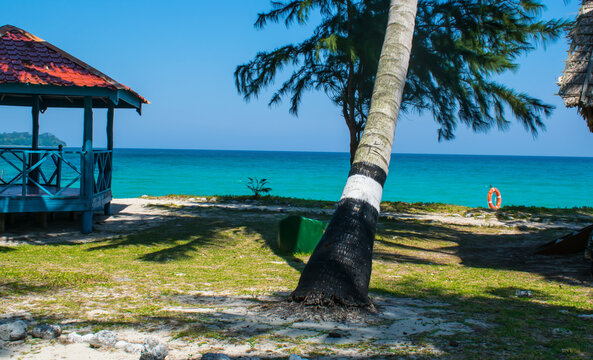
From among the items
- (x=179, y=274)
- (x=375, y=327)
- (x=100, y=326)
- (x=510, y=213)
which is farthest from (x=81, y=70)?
(x=510, y=213)

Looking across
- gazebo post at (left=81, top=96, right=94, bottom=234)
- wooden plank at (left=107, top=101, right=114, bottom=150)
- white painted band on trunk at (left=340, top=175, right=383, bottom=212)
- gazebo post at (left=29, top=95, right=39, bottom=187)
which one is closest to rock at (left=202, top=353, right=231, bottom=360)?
white painted band on trunk at (left=340, top=175, right=383, bottom=212)

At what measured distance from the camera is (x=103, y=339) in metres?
3.80

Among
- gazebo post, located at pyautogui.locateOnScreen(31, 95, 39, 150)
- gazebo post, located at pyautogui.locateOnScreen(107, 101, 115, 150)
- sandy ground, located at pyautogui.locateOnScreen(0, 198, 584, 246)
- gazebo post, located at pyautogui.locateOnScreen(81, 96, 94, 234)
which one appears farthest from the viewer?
gazebo post, located at pyautogui.locateOnScreen(31, 95, 39, 150)

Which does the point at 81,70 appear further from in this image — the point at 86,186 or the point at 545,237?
the point at 545,237

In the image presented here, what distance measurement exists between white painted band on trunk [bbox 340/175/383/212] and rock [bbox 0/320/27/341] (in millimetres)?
3020

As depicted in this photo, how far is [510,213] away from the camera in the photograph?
15.7 metres

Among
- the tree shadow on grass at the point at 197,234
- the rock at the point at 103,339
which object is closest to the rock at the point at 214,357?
the rock at the point at 103,339

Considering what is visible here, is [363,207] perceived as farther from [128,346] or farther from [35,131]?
[35,131]

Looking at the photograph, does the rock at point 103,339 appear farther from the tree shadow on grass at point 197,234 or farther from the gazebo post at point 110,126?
the gazebo post at point 110,126

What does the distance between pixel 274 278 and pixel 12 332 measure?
11.2ft

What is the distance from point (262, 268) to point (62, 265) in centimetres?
283

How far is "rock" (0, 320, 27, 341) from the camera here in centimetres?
379

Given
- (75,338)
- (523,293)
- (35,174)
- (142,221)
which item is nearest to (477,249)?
(523,293)

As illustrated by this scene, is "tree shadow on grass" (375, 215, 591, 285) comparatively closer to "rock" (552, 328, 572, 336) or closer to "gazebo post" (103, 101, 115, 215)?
"rock" (552, 328, 572, 336)
